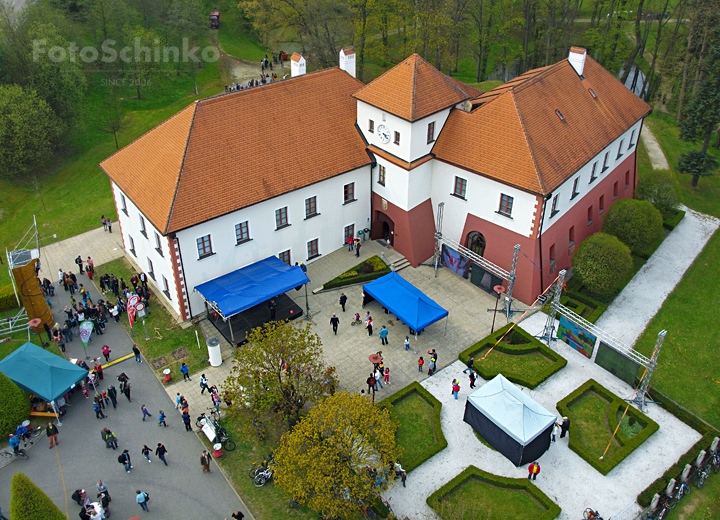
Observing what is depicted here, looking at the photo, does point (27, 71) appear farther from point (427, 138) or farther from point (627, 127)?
point (627, 127)

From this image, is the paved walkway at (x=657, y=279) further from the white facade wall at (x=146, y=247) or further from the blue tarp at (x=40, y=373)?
the blue tarp at (x=40, y=373)

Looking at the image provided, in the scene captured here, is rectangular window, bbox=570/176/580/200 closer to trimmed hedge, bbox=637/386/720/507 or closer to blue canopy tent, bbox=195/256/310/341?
trimmed hedge, bbox=637/386/720/507

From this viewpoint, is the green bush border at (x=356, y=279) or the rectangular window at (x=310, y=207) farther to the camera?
the green bush border at (x=356, y=279)

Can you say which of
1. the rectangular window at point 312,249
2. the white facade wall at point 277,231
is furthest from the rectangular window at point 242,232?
the rectangular window at point 312,249

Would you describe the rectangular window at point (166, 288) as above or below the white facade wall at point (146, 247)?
below

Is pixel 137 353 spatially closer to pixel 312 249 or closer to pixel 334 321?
pixel 334 321

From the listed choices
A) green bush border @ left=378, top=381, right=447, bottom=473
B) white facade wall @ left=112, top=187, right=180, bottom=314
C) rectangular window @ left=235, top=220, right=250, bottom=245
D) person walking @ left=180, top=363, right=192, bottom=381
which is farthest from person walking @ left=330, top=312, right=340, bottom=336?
white facade wall @ left=112, top=187, right=180, bottom=314
